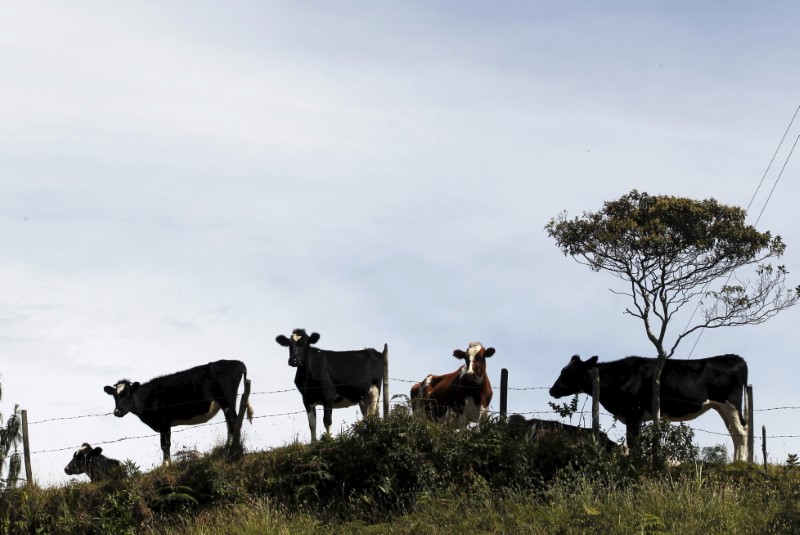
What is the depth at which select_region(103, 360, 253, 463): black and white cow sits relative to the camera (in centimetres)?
2881

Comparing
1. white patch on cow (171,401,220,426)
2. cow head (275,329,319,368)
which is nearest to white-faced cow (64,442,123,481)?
white patch on cow (171,401,220,426)

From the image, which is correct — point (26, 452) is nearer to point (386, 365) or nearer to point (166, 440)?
point (166, 440)

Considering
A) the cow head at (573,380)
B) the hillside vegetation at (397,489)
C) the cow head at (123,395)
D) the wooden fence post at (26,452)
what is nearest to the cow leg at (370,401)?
the hillside vegetation at (397,489)

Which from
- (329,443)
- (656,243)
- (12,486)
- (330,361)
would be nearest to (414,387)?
(330,361)

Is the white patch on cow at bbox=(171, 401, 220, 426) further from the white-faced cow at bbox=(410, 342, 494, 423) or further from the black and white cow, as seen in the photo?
the white-faced cow at bbox=(410, 342, 494, 423)

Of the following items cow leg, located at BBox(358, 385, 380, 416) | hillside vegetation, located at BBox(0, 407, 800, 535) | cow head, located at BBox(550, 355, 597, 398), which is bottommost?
hillside vegetation, located at BBox(0, 407, 800, 535)

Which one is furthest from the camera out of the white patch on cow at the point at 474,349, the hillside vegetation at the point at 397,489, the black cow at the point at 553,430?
the white patch on cow at the point at 474,349

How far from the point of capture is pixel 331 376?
2891 cm

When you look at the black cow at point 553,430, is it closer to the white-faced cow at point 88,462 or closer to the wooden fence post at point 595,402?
the wooden fence post at point 595,402

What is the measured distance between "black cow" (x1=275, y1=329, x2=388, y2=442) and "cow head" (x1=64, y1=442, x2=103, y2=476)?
221 inches

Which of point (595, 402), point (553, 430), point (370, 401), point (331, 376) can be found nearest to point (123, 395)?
point (331, 376)

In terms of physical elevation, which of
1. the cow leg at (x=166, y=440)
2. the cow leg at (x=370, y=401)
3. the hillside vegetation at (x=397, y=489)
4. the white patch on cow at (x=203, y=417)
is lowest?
the hillside vegetation at (x=397, y=489)

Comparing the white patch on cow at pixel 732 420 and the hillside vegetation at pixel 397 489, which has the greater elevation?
the white patch on cow at pixel 732 420

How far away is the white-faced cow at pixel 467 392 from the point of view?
27297mm
